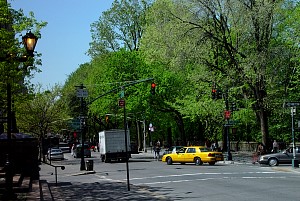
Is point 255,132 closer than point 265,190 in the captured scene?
No

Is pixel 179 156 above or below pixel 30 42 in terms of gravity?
below

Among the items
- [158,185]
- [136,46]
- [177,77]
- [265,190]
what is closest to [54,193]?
[158,185]

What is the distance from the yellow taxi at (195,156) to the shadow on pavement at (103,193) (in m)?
14.9

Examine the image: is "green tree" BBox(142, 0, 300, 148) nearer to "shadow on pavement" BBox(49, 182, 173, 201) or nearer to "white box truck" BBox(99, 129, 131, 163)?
"white box truck" BBox(99, 129, 131, 163)

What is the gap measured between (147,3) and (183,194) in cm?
5215

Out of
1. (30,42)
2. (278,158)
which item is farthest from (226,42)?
(30,42)

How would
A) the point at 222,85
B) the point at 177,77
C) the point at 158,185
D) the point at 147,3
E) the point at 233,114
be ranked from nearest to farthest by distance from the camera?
the point at 158,185, the point at 222,85, the point at 233,114, the point at 177,77, the point at 147,3

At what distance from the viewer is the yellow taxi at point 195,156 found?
37.1 meters

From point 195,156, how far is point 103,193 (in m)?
18.5

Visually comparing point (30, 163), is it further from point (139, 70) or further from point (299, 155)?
point (139, 70)

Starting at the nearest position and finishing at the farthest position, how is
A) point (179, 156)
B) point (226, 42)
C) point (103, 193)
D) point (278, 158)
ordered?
point (103, 193), point (278, 158), point (226, 42), point (179, 156)

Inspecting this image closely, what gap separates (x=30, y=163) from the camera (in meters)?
23.2

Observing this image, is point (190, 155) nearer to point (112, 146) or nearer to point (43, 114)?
point (112, 146)

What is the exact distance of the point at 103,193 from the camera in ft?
66.3
